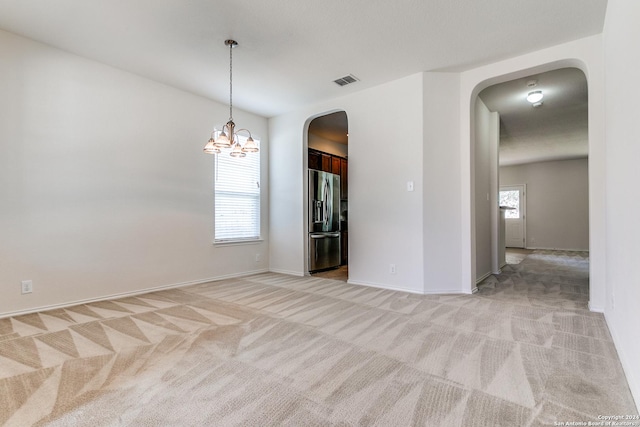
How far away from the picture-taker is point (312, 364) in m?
1.99

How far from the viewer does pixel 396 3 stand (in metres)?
2.53

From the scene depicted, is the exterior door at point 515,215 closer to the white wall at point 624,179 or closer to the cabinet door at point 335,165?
the cabinet door at point 335,165

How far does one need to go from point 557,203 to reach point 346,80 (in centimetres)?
839

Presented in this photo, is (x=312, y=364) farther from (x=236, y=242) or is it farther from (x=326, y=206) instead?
(x=326, y=206)

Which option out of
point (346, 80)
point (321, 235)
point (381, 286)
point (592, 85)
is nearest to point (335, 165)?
point (321, 235)

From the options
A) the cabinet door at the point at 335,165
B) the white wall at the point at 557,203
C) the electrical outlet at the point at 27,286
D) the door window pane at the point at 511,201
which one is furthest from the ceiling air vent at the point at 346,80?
the white wall at the point at 557,203

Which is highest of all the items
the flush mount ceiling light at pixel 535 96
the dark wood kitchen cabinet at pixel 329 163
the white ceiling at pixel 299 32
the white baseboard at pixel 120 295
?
the white ceiling at pixel 299 32

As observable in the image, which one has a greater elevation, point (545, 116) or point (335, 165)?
point (545, 116)

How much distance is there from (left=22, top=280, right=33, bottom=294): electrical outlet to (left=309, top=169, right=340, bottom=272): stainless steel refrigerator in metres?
3.46

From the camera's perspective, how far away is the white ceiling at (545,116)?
4152 millimetres

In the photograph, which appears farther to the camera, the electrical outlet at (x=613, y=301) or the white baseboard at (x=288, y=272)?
the white baseboard at (x=288, y=272)

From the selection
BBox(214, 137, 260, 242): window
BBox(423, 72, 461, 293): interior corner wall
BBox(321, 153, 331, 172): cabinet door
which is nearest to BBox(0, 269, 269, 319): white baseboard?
BBox(214, 137, 260, 242): window

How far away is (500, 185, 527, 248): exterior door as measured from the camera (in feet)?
31.1

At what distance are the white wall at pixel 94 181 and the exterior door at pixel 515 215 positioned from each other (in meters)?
9.26
